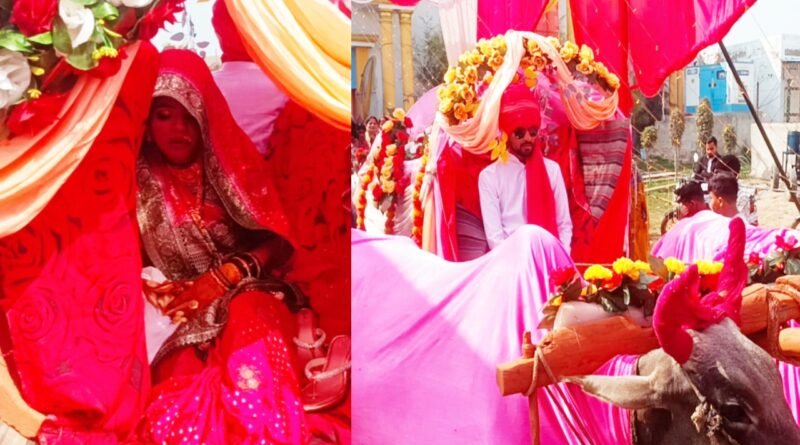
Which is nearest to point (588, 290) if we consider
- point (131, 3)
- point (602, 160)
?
point (602, 160)

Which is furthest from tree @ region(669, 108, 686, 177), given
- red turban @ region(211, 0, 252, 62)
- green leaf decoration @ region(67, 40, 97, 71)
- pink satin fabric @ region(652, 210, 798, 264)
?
green leaf decoration @ region(67, 40, 97, 71)

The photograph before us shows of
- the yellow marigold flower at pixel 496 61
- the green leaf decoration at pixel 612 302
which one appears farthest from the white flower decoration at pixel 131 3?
the green leaf decoration at pixel 612 302

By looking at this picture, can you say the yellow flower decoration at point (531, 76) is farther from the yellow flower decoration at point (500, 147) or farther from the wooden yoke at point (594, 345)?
the wooden yoke at point (594, 345)

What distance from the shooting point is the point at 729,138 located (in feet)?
9.26

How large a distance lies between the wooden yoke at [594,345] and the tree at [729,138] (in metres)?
0.45

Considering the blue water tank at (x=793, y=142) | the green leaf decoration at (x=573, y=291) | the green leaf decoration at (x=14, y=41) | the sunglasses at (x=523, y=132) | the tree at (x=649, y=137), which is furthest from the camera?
the blue water tank at (x=793, y=142)

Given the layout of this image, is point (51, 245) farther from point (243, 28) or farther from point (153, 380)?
point (243, 28)

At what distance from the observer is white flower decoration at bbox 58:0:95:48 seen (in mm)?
2436

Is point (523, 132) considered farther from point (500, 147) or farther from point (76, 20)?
point (76, 20)

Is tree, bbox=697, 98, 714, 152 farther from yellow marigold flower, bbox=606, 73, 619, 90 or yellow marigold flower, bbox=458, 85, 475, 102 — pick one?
yellow marigold flower, bbox=458, 85, 475, 102

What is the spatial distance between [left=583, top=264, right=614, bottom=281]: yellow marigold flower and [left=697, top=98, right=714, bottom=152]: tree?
521mm

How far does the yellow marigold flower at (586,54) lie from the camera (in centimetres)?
267

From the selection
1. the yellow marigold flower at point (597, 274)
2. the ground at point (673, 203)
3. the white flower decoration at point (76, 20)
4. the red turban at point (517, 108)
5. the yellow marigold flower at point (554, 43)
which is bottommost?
the yellow marigold flower at point (597, 274)

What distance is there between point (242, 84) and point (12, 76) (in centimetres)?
58
